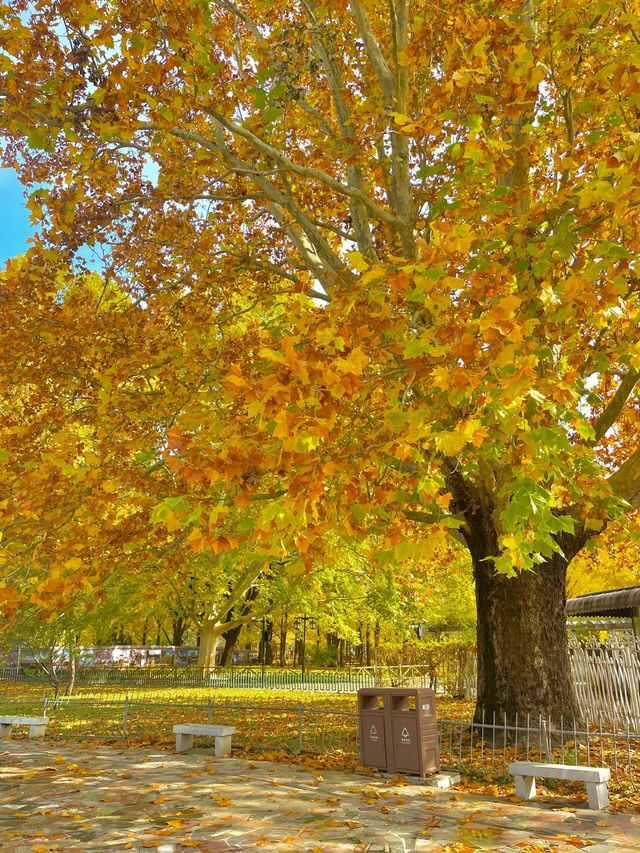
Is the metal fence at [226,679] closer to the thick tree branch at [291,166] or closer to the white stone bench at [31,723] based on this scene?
the white stone bench at [31,723]

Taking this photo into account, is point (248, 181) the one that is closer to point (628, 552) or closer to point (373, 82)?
point (373, 82)

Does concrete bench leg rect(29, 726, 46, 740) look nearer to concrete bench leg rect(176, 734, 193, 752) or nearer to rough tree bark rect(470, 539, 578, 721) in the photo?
concrete bench leg rect(176, 734, 193, 752)

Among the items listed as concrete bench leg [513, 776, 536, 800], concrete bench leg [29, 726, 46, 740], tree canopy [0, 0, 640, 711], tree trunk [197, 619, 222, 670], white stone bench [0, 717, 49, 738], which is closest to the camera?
tree canopy [0, 0, 640, 711]

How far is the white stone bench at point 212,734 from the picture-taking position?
33.9 feet

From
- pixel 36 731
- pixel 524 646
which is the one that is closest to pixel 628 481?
pixel 524 646

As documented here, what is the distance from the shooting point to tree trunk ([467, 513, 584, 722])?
30.8ft

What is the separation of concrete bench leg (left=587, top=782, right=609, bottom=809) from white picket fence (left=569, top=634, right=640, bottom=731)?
4.14m

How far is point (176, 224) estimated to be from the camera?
1020 centimetres

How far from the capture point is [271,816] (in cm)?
658

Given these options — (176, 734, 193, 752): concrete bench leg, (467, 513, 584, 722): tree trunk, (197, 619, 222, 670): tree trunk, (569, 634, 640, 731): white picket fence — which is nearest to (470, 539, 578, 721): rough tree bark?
(467, 513, 584, 722): tree trunk

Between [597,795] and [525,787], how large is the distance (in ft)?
2.62

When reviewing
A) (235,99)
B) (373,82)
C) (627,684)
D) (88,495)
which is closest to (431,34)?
(373,82)

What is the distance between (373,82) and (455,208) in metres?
3.94

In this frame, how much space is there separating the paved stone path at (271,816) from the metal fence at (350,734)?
1034 millimetres
